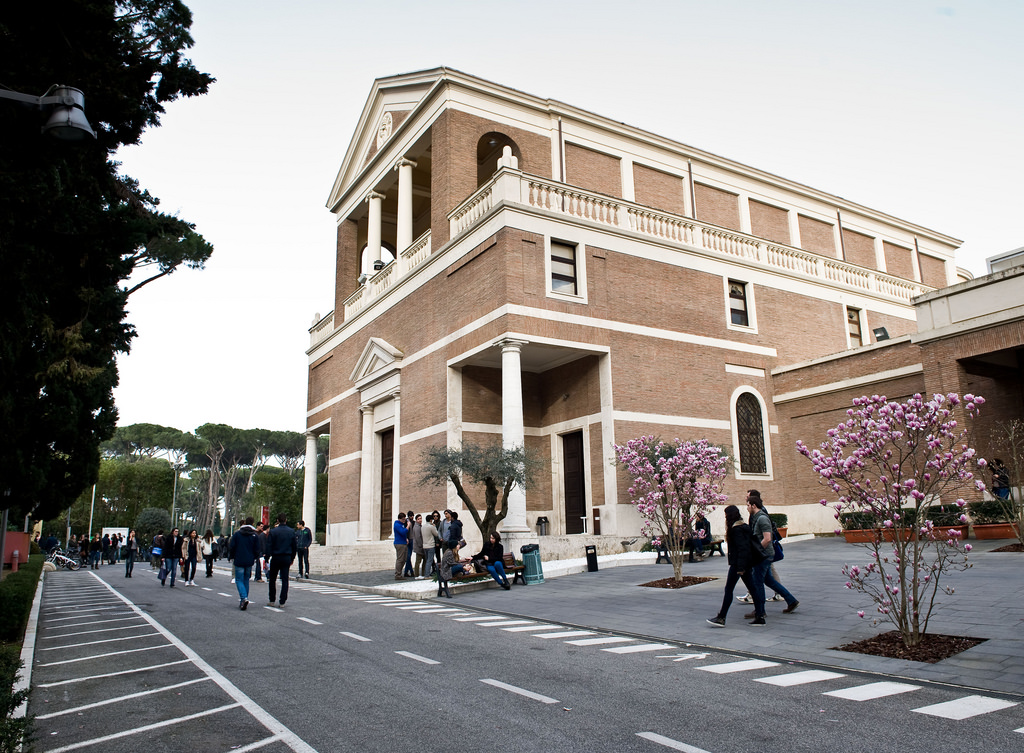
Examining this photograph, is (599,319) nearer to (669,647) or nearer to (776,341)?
(776,341)

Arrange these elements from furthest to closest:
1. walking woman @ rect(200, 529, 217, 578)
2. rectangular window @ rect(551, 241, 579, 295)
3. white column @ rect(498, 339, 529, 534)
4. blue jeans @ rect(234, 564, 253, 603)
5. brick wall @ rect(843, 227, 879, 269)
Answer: brick wall @ rect(843, 227, 879, 269), walking woman @ rect(200, 529, 217, 578), rectangular window @ rect(551, 241, 579, 295), white column @ rect(498, 339, 529, 534), blue jeans @ rect(234, 564, 253, 603)

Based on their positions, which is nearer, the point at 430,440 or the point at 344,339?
the point at 430,440

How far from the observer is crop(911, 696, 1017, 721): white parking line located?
5516mm

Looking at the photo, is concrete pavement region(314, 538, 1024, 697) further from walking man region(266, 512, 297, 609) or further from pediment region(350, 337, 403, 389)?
pediment region(350, 337, 403, 389)

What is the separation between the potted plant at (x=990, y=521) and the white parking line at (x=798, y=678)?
38.1 ft

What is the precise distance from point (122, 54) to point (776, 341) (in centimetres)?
2321

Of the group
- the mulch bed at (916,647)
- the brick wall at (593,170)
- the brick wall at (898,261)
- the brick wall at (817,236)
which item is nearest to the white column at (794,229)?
the brick wall at (817,236)

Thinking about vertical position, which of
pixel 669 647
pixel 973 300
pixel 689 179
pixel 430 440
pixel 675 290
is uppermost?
pixel 689 179

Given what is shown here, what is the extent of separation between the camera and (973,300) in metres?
18.2

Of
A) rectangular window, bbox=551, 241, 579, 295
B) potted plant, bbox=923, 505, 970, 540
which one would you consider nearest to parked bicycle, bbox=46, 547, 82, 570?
rectangular window, bbox=551, 241, 579, 295

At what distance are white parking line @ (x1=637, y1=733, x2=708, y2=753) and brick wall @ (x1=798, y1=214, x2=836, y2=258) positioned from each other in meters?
32.2

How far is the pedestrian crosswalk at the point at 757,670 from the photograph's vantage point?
5746mm

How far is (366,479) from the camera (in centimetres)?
2898

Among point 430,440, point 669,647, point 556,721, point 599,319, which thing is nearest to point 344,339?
point 430,440
